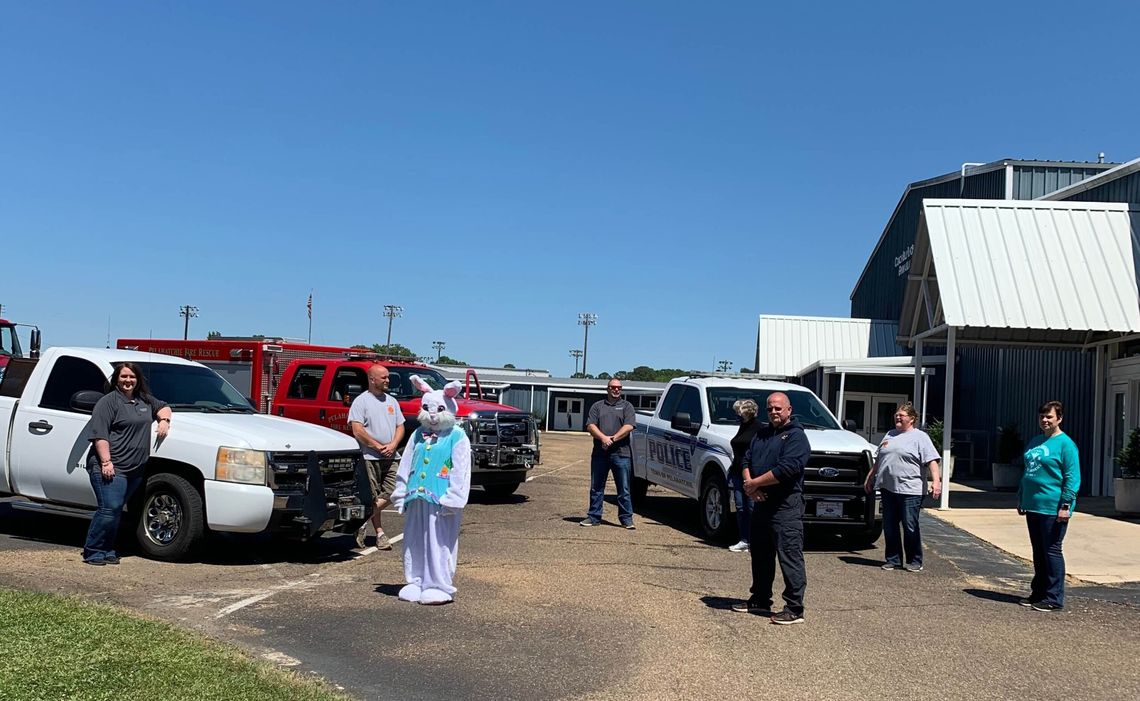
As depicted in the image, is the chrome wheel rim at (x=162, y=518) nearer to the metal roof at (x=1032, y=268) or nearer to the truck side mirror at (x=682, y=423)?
the truck side mirror at (x=682, y=423)

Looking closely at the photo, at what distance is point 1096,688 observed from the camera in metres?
6.07

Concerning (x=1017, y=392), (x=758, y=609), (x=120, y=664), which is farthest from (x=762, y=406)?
(x=1017, y=392)

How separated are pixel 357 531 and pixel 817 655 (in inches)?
199

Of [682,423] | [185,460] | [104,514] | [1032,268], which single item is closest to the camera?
[104,514]

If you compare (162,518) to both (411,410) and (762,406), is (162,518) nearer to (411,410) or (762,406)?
(411,410)

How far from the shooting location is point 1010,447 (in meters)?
22.5

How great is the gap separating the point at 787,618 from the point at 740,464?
295 centimetres

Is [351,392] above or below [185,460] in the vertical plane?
above

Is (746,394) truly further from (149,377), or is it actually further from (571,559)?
(149,377)

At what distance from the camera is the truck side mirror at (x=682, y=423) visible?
485 inches

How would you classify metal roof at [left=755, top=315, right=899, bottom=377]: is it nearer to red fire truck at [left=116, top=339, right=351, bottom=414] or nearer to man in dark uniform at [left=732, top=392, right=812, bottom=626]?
red fire truck at [left=116, top=339, right=351, bottom=414]

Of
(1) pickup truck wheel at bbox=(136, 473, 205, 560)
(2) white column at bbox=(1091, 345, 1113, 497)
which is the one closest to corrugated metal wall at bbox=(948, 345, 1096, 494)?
(2) white column at bbox=(1091, 345, 1113, 497)

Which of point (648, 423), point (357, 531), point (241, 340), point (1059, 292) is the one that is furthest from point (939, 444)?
point (357, 531)

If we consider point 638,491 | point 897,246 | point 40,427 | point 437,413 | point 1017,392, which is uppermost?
point 897,246
